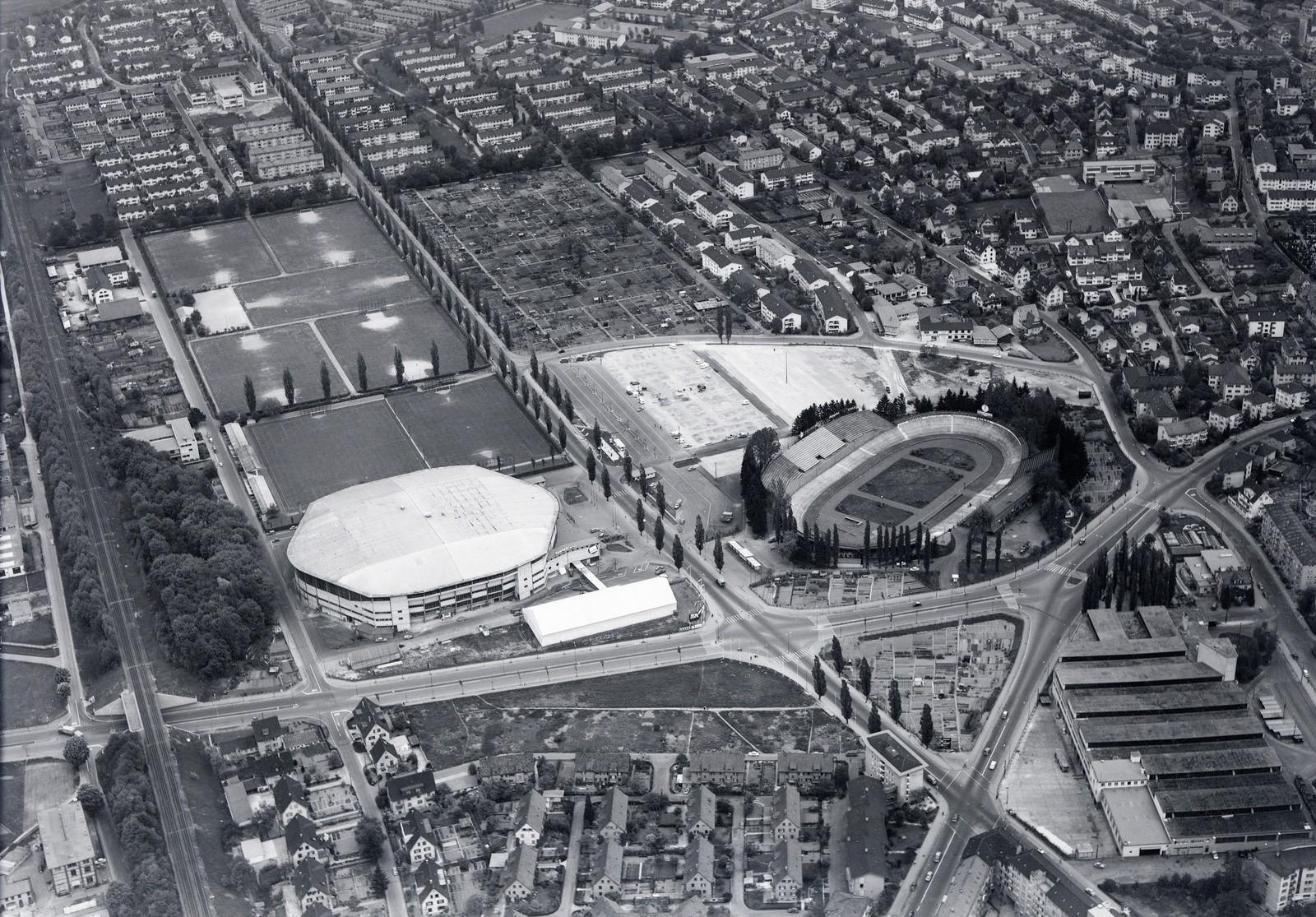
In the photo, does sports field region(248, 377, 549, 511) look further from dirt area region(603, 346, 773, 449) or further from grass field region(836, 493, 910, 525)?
grass field region(836, 493, 910, 525)

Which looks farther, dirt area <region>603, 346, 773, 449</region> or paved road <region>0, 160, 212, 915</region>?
dirt area <region>603, 346, 773, 449</region>

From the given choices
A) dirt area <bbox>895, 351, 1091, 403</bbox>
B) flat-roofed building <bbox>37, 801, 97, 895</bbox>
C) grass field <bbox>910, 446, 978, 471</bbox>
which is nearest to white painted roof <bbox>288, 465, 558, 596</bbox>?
flat-roofed building <bbox>37, 801, 97, 895</bbox>

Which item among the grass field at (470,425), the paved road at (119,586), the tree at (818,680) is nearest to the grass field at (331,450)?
the grass field at (470,425)

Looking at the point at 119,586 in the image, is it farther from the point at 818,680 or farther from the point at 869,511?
the point at 869,511

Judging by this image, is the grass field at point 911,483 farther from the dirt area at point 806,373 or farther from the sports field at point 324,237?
the sports field at point 324,237

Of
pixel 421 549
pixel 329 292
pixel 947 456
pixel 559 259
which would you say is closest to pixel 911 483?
pixel 947 456

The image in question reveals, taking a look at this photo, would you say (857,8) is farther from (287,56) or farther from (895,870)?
(895,870)

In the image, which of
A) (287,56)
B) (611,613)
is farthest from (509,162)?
(611,613)
